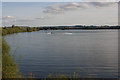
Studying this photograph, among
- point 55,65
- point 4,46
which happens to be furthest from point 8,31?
point 4,46

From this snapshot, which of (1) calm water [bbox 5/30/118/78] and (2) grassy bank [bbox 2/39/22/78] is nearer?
(2) grassy bank [bbox 2/39/22/78]

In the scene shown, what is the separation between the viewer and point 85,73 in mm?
7410

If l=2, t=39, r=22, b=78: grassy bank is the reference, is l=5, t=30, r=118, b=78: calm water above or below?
below

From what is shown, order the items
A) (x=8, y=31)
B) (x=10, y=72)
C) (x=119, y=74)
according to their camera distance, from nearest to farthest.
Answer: (x=10, y=72), (x=119, y=74), (x=8, y=31)

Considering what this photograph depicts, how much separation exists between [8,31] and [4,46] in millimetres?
38262

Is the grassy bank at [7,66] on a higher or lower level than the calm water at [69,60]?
higher

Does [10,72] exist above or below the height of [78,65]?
above

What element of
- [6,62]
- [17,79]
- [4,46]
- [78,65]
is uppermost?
[4,46]

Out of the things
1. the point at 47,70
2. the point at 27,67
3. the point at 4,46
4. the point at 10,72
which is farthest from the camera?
the point at 27,67

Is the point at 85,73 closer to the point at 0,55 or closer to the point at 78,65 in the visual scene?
the point at 78,65

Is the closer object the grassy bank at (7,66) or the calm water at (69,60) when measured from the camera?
the grassy bank at (7,66)

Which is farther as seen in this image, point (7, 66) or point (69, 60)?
point (69, 60)

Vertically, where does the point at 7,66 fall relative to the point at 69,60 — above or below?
above

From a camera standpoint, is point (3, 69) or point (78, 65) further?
point (78, 65)
